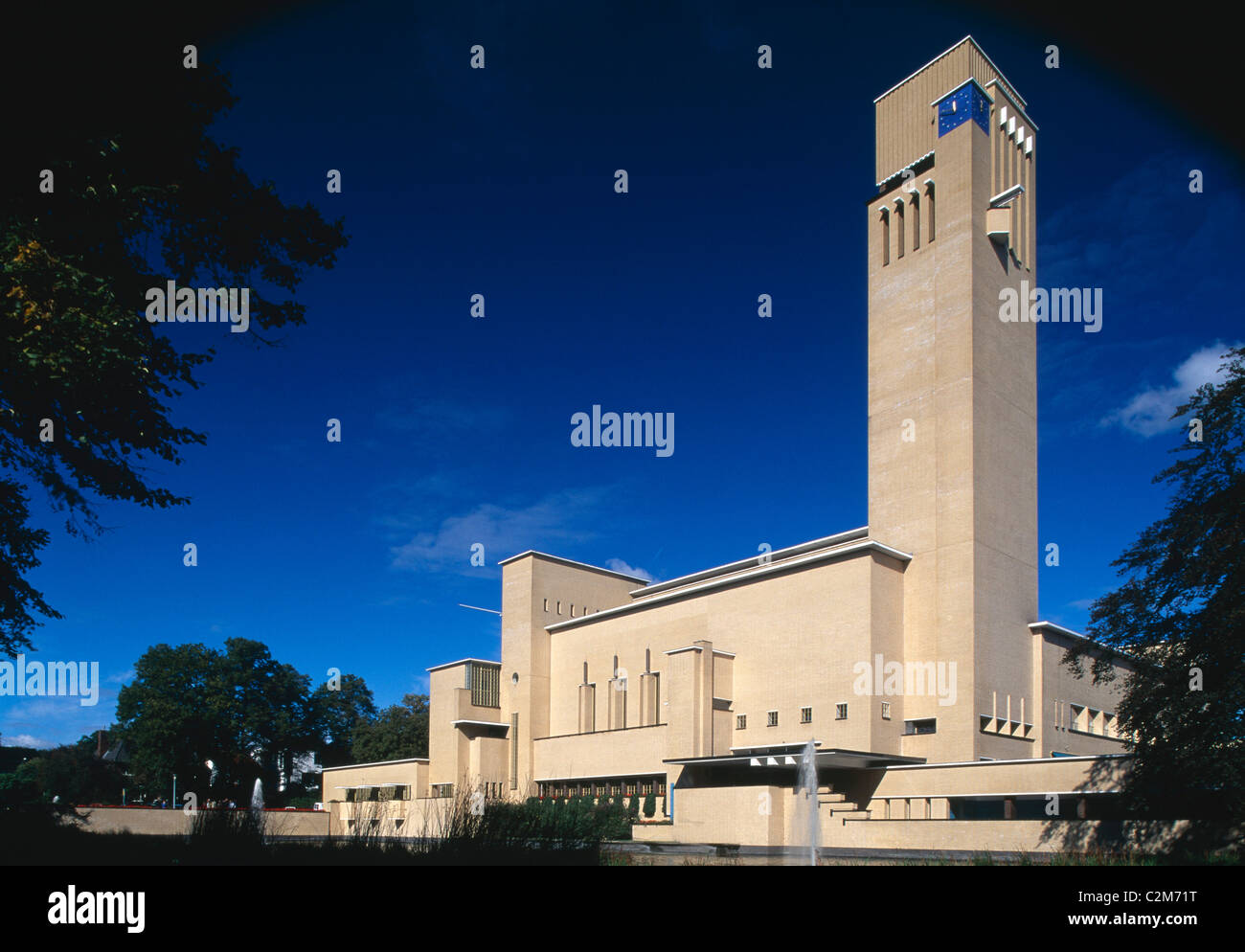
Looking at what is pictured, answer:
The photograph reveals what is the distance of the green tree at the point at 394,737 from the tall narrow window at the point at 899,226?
182 ft

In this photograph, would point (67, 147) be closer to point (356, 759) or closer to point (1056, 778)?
point (1056, 778)

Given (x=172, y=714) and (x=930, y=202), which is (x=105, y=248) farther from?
(x=172, y=714)

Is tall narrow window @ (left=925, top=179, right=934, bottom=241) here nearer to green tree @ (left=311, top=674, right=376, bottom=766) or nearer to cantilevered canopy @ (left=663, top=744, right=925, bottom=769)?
cantilevered canopy @ (left=663, top=744, right=925, bottom=769)

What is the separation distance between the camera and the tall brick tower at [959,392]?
42688mm

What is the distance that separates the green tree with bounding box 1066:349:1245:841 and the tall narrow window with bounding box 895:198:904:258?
1006 inches

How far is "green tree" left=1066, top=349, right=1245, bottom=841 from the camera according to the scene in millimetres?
22547

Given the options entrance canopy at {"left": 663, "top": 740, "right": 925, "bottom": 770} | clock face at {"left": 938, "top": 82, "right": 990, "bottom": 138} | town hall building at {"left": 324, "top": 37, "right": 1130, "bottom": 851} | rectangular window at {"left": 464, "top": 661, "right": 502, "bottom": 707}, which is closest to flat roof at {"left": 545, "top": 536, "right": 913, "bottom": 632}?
town hall building at {"left": 324, "top": 37, "right": 1130, "bottom": 851}

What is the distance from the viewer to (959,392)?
44625mm

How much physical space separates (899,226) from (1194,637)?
1200 inches

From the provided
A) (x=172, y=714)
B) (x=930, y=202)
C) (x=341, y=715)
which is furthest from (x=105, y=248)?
(x=341, y=715)

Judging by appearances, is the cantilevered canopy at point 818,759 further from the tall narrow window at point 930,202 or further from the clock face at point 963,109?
the clock face at point 963,109

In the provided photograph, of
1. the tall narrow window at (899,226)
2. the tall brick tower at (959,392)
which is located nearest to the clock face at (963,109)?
the tall brick tower at (959,392)

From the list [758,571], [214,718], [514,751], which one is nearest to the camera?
[758,571]

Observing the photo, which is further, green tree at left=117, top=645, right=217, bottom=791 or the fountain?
green tree at left=117, top=645, right=217, bottom=791
